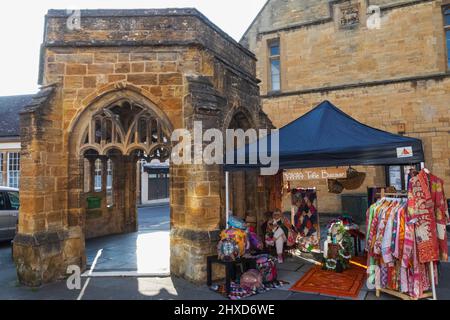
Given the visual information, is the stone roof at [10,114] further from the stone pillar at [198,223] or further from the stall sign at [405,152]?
the stall sign at [405,152]

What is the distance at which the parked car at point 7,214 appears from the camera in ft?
30.5

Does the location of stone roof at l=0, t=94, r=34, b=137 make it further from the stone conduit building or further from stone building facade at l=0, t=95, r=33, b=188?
the stone conduit building

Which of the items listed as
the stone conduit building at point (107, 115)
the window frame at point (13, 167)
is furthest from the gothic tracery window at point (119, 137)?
the window frame at point (13, 167)

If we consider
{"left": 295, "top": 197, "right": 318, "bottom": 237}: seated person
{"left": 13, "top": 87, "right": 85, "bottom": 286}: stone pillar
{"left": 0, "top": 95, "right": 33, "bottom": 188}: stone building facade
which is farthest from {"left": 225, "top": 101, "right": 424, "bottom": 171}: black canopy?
{"left": 0, "top": 95, "right": 33, "bottom": 188}: stone building facade

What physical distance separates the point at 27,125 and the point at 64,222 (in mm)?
1937

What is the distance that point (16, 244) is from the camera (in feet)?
19.1

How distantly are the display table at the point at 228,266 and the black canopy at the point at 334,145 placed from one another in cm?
Result: 165

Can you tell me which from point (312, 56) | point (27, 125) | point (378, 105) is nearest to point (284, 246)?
point (27, 125)

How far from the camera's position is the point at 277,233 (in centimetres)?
683

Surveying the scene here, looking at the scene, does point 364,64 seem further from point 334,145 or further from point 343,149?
point 343,149

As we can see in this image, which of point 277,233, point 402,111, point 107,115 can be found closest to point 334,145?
point 277,233

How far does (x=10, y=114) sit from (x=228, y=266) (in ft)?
73.4

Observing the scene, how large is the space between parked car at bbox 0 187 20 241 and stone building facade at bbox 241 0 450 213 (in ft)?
33.9

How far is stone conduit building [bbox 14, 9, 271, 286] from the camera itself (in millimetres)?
5855
